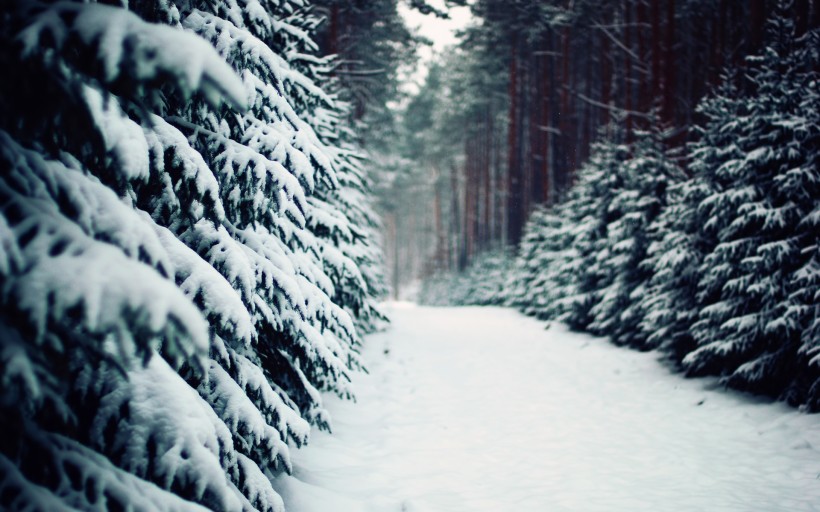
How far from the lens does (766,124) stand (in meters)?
6.17

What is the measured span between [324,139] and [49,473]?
499 cm

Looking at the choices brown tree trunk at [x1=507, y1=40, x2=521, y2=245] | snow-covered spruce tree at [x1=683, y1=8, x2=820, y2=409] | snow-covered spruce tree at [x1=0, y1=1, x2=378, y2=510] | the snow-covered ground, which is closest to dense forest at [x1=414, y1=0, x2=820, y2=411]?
snow-covered spruce tree at [x1=683, y1=8, x2=820, y2=409]

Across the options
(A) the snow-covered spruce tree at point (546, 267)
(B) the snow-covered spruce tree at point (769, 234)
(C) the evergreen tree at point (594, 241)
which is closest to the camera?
(B) the snow-covered spruce tree at point (769, 234)

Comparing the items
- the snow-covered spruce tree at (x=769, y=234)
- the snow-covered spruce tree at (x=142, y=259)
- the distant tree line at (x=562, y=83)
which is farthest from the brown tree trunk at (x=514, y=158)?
the snow-covered spruce tree at (x=142, y=259)

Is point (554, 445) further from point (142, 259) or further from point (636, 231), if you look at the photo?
point (636, 231)

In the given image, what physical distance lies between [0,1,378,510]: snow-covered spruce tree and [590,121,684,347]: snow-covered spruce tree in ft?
25.1

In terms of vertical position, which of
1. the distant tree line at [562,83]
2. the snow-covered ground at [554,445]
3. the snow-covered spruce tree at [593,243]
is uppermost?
the distant tree line at [562,83]

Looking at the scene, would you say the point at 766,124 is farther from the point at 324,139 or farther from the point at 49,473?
the point at 49,473

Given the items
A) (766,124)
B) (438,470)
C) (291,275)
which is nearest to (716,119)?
(766,124)

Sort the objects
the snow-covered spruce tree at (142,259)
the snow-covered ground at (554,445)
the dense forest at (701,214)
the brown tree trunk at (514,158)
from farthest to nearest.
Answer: the brown tree trunk at (514,158)
the dense forest at (701,214)
the snow-covered ground at (554,445)
the snow-covered spruce tree at (142,259)

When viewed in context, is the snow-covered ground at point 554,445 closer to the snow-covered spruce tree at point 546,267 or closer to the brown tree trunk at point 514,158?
the snow-covered spruce tree at point 546,267

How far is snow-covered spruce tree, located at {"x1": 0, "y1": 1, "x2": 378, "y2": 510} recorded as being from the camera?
1338 millimetres

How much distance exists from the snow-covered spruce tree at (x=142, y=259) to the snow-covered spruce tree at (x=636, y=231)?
A: 301 inches

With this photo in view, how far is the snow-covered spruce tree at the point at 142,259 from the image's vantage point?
1.34 m
